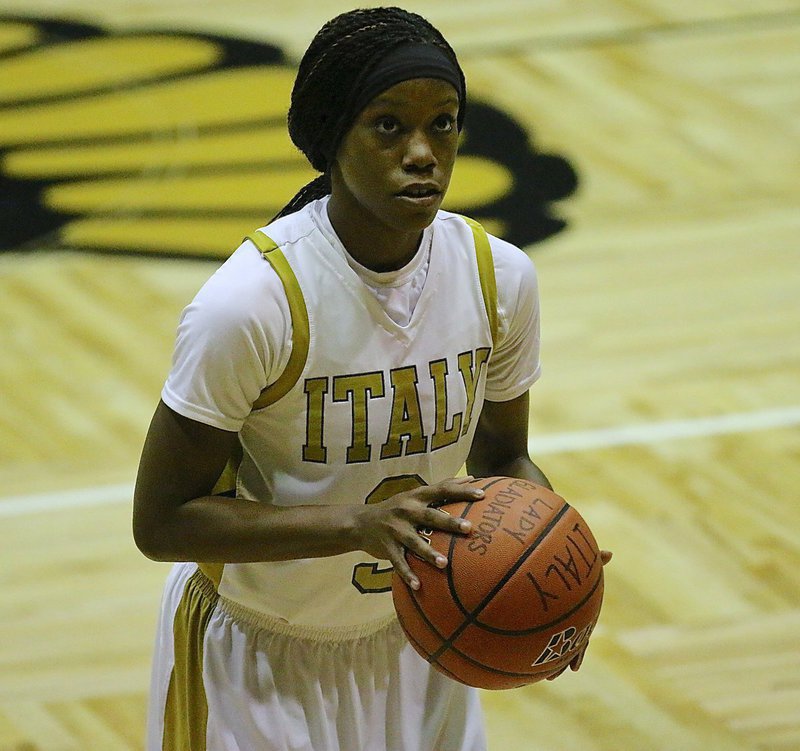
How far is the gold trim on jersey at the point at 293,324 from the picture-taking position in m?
2.57

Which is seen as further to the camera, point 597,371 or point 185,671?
point 597,371

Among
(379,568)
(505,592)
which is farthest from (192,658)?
(505,592)

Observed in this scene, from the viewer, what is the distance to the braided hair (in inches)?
97.3

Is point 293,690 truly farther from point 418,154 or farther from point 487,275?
point 418,154

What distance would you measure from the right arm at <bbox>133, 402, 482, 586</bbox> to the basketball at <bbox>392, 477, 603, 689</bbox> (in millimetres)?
96

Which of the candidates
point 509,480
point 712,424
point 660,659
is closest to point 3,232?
point 712,424

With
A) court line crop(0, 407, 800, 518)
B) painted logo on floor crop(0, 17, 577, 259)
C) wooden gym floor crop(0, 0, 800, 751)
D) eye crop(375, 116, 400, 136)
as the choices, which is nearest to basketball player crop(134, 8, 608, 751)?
eye crop(375, 116, 400, 136)

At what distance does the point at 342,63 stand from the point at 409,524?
72 centimetres

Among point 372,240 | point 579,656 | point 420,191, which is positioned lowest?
point 579,656

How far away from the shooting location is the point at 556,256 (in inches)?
267

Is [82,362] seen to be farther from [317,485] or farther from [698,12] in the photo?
[698,12]

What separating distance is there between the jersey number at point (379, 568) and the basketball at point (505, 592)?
18 centimetres

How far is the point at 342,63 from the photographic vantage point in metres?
2.48

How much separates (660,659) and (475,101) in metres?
4.36
